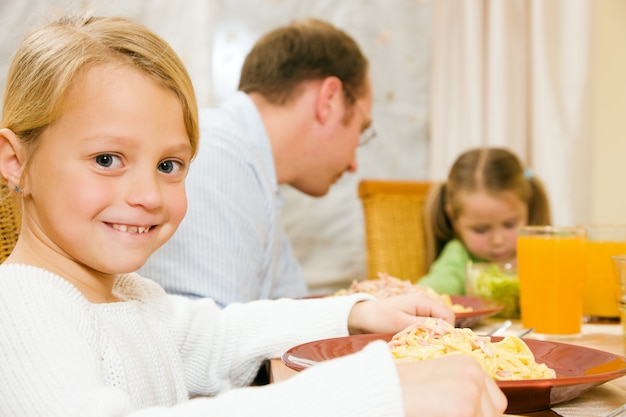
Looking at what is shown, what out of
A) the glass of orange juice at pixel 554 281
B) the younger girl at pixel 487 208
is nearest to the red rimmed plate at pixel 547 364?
the glass of orange juice at pixel 554 281

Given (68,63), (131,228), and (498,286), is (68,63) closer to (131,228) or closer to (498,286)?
(131,228)

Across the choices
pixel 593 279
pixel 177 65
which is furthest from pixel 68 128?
pixel 593 279

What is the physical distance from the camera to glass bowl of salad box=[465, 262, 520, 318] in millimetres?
1528

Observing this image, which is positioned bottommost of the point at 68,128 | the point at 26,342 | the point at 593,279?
the point at 593,279

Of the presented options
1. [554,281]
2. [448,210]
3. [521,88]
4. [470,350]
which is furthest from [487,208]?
[470,350]

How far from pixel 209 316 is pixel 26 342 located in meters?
0.44

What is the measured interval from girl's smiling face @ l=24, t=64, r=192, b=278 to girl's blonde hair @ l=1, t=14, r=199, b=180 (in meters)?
0.01

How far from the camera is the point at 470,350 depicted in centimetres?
78

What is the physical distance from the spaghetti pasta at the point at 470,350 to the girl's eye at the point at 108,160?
1.18ft

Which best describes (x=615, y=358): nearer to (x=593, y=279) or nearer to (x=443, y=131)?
(x=593, y=279)

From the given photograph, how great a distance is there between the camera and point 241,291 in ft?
4.64

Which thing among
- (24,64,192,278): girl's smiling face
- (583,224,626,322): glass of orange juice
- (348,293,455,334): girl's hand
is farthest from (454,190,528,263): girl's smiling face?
(24,64,192,278): girl's smiling face

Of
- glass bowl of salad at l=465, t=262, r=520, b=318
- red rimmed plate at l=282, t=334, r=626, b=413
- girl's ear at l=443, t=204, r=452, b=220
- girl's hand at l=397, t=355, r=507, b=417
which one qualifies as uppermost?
girl's hand at l=397, t=355, r=507, b=417

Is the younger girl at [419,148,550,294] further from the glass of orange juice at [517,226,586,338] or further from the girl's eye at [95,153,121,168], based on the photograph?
the girl's eye at [95,153,121,168]
